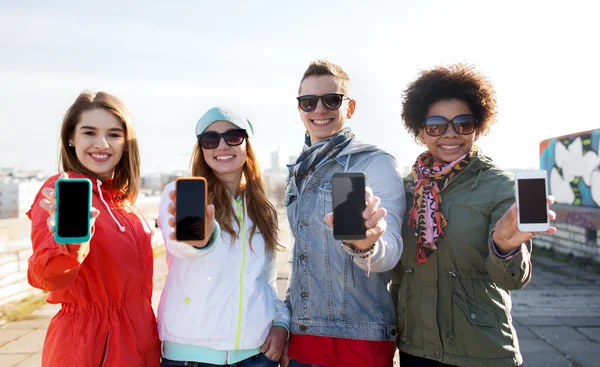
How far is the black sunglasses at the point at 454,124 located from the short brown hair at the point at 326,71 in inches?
20.9

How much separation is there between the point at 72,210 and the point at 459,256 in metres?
1.80

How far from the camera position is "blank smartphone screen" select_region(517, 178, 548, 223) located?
2059 millimetres

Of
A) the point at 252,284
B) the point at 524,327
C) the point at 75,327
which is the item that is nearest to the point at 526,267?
the point at 252,284

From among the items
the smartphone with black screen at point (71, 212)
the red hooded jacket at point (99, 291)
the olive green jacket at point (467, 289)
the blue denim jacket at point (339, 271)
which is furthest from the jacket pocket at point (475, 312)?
the smartphone with black screen at point (71, 212)

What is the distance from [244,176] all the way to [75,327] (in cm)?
119

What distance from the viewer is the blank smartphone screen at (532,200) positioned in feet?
6.75

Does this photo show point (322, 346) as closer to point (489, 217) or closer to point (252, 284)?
point (252, 284)

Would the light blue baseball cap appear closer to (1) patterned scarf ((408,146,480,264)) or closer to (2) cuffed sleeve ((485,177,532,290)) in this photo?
(1) patterned scarf ((408,146,480,264))

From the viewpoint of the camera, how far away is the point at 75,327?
2.27 m

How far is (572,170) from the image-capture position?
1152 centimetres

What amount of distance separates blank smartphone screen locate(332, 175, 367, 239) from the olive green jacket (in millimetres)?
717

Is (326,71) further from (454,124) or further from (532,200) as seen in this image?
(532,200)

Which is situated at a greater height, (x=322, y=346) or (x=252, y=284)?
(x=252, y=284)

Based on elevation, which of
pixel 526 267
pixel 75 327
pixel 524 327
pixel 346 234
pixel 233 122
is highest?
pixel 233 122
